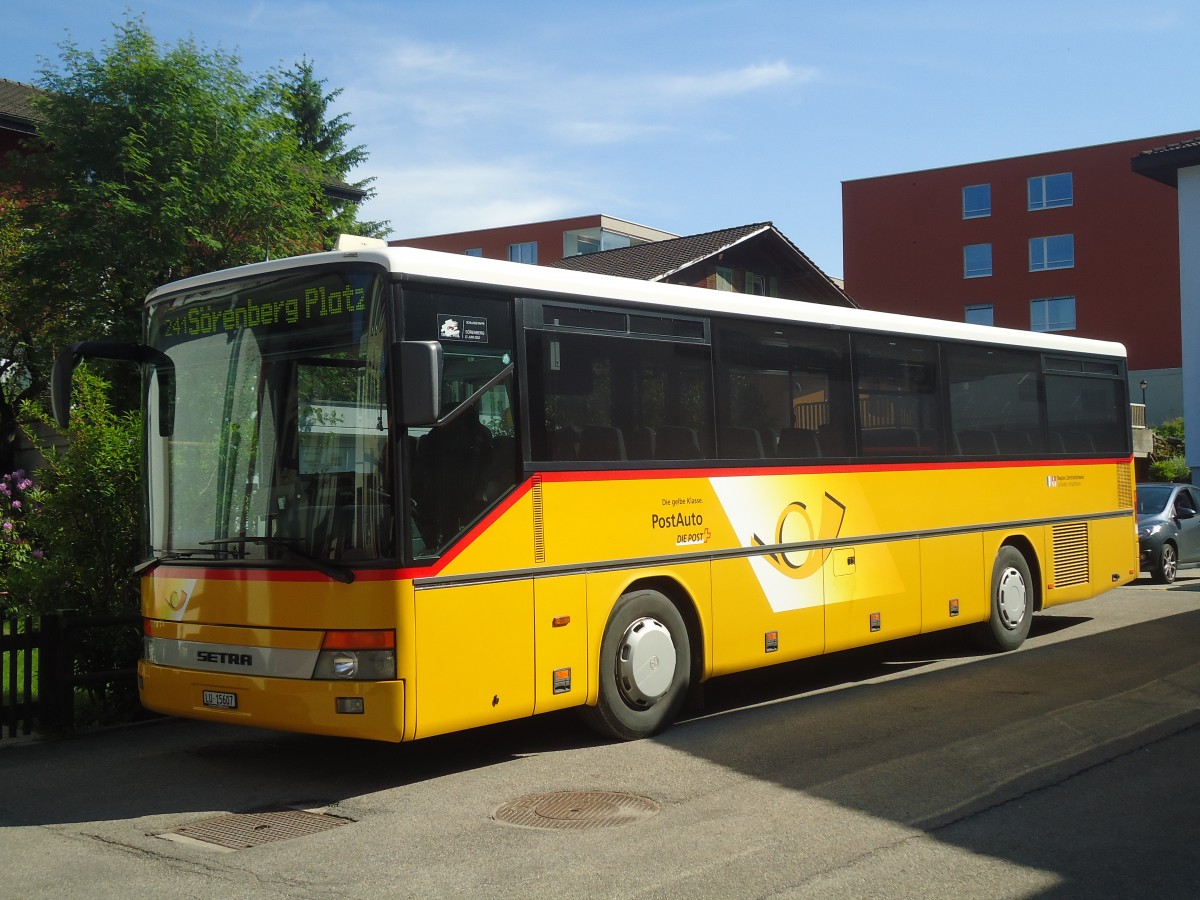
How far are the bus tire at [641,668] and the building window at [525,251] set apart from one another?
2658 inches

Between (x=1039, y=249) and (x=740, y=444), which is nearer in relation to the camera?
(x=740, y=444)

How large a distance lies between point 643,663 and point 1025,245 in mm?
56749

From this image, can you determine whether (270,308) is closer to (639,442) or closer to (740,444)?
(639,442)

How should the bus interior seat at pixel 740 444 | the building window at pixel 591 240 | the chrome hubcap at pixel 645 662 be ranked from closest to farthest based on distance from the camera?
the chrome hubcap at pixel 645 662
the bus interior seat at pixel 740 444
the building window at pixel 591 240

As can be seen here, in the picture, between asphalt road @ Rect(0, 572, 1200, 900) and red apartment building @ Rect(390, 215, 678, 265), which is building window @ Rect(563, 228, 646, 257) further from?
asphalt road @ Rect(0, 572, 1200, 900)

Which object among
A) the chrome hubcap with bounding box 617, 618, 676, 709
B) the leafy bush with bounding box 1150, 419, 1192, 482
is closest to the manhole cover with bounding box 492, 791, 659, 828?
the chrome hubcap with bounding box 617, 618, 676, 709

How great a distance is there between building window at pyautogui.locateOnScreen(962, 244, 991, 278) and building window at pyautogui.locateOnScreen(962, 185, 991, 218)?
A: 1570 mm

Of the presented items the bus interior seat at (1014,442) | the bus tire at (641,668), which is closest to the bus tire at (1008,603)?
the bus interior seat at (1014,442)

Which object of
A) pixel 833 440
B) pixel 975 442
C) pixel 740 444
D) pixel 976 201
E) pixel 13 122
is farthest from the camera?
pixel 976 201

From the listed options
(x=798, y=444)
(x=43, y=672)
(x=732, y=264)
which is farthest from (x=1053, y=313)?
(x=43, y=672)

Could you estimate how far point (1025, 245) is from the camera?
200 feet

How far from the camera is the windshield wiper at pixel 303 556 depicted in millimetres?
7422

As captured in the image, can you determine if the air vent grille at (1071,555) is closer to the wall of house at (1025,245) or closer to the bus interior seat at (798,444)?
the bus interior seat at (798,444)

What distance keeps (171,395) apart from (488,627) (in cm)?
271
